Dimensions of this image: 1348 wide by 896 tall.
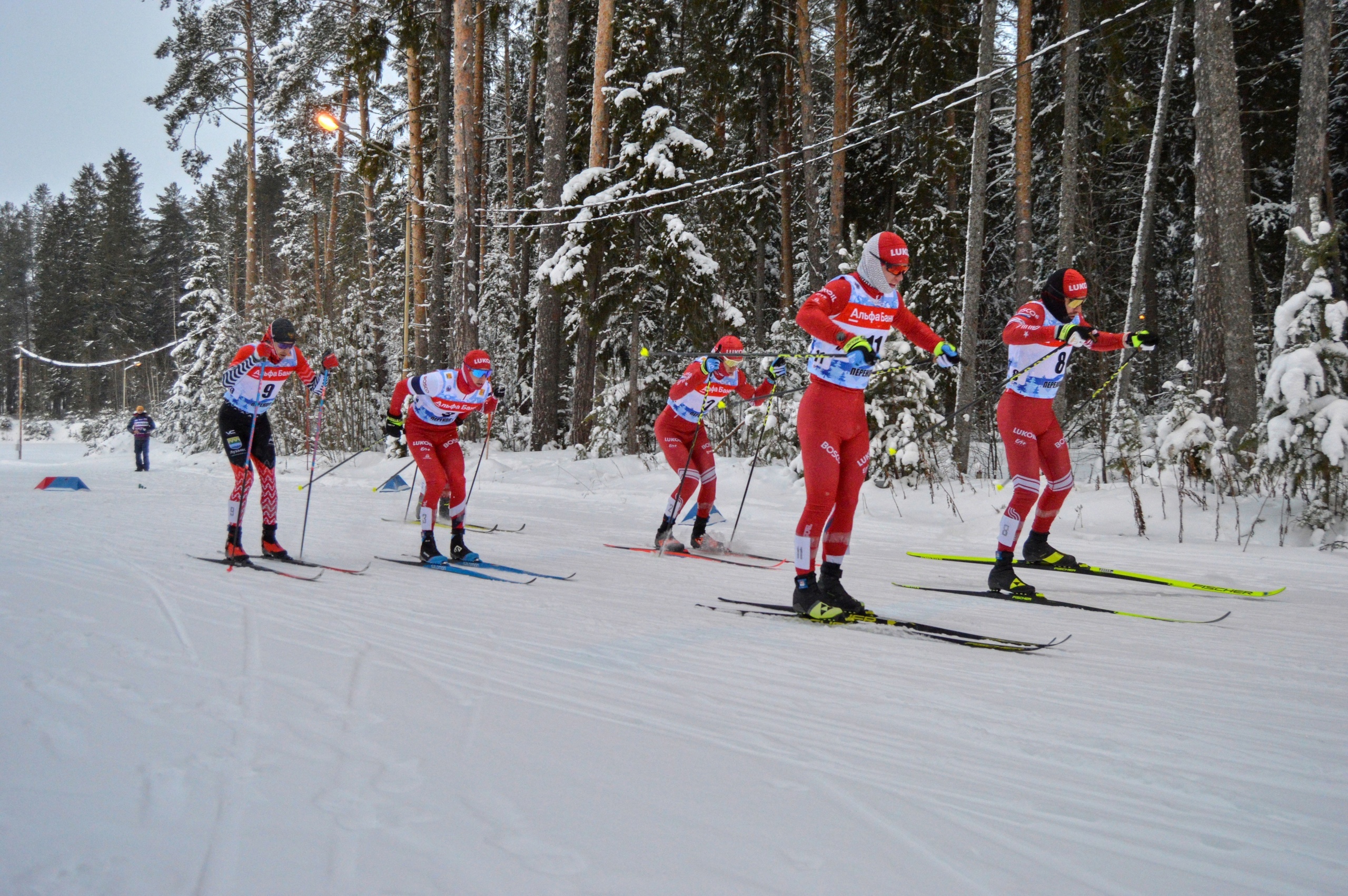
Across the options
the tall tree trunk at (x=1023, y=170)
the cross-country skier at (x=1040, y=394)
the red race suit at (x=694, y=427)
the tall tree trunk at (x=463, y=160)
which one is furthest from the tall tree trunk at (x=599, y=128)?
the cross-country skier at (x=1040, y=394)

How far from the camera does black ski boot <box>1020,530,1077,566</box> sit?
597 cm

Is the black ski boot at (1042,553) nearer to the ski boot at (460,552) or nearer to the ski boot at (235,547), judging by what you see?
the ski boot at (460,552)

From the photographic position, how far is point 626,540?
804 cm

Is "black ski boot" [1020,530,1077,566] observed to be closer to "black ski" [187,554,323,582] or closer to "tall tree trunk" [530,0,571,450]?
"black ski" [187,554,323,582]

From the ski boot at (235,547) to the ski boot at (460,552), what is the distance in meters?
1.54

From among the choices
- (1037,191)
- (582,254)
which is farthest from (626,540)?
(1037,191)

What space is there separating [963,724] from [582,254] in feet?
41.3

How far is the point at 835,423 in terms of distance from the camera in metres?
4.49

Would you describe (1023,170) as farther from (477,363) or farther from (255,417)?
(255,417)

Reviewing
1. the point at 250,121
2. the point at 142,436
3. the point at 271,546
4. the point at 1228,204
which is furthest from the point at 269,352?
the point at 250,121

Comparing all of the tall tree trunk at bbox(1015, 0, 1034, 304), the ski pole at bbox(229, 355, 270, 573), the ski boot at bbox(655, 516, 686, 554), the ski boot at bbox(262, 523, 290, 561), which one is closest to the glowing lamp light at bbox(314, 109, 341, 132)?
the ski pole at bbox(229, 355, 270, 573)

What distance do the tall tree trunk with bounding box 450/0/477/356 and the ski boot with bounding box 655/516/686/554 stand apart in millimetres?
7742

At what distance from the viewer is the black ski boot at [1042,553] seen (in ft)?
19.6

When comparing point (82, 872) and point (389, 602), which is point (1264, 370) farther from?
point (82, 872)
